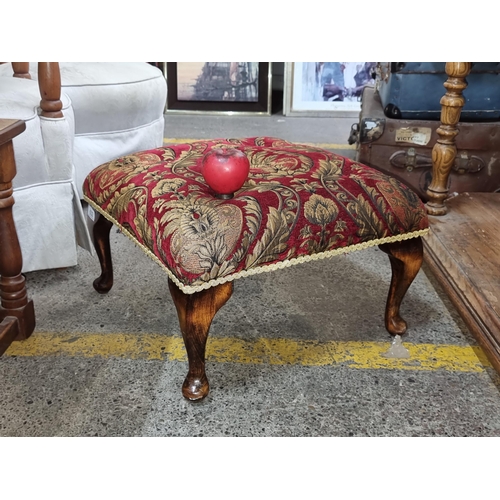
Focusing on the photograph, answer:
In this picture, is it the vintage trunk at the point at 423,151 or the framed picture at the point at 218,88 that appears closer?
the vintage trunk at the point at 423,151

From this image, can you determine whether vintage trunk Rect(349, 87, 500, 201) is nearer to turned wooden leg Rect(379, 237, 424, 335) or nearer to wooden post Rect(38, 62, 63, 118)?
turned wooden leg Rect(379, 237, 424, 335)

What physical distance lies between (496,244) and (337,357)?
922 mm

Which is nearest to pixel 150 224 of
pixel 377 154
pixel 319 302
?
pixel 319 302

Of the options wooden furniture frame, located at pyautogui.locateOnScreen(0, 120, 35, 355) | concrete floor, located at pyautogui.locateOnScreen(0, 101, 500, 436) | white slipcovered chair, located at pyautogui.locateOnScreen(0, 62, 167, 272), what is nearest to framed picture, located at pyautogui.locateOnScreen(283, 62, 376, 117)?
white slipcovered chair, located at pyautogui.locateOnScreen(0, 62, 167, 272)

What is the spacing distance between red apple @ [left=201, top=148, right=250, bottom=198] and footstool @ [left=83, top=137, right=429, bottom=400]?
3 cm

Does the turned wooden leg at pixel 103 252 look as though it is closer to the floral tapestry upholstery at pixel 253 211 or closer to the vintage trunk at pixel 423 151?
the floral tapestry upholstery at pixel 253 211

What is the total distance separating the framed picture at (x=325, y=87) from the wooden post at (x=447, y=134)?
275 cm

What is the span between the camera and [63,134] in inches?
75.7

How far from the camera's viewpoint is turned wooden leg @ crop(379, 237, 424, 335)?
5.16 feet

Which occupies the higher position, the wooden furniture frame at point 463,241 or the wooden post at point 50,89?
the wooden post at point 50,89

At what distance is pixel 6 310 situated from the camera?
1716 mm

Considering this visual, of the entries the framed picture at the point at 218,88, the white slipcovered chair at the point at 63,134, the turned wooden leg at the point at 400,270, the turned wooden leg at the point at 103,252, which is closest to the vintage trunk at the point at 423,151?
the white slipcovered chair at the point at 63,134

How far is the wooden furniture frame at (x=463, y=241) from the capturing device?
1.77m

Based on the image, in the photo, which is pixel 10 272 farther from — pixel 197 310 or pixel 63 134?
pixel 197 310
